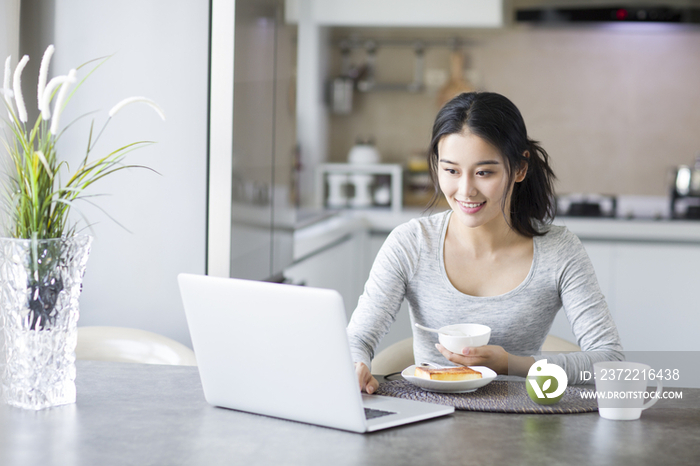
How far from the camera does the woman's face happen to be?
1427 mm

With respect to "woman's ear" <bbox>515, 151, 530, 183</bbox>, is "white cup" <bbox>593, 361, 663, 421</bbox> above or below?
below

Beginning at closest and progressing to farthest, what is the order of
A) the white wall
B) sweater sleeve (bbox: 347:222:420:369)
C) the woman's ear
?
sweater sleeve (bbox: 347:222:420:369) → the woman's ear → the white wall

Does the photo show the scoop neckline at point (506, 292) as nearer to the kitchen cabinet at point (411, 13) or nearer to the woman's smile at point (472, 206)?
the woman's smile at point (472, 206)

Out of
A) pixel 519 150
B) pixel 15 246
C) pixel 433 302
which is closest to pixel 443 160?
pixel 519 150

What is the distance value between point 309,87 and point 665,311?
218 centimetres

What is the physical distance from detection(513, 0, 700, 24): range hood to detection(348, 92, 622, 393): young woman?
2595mm

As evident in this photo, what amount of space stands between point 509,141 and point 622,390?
58 cm

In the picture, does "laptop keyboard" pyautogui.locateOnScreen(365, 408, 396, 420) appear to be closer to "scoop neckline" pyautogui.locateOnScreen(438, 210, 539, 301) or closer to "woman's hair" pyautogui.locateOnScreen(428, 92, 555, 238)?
"scoop neckline" pyautogui.locateOnScreen(438, 210, 539, 301)

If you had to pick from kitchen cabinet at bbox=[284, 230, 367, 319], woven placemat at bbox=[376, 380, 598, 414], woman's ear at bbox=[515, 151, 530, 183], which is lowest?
kitchen cabinet at bbox=[284, 230, 367, 319]

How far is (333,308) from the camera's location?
0.92 m

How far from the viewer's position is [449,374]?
115 cm

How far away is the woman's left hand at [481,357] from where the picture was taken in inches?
47.7

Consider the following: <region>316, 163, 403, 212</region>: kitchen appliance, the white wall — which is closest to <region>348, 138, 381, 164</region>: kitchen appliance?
<region>316, 163, 403, 212</region>: kitchen appliance

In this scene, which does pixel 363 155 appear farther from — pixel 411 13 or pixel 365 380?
pixel 365 380
